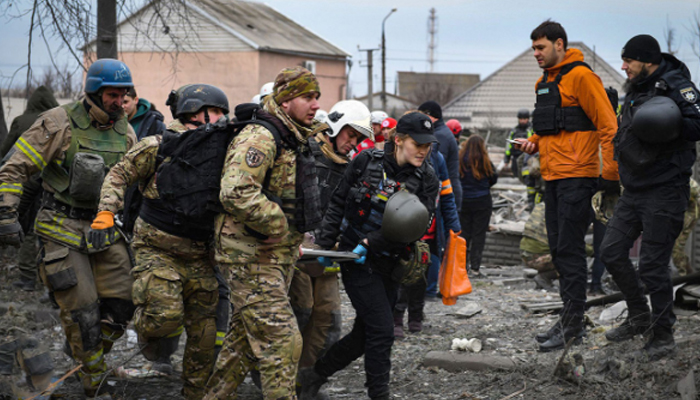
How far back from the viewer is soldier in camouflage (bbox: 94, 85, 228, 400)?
13.7 feet

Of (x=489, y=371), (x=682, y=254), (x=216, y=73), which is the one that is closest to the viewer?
(x=489, y=371)

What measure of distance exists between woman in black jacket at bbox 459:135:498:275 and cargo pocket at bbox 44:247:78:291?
6496mm

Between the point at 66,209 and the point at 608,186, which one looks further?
the point at 608,186

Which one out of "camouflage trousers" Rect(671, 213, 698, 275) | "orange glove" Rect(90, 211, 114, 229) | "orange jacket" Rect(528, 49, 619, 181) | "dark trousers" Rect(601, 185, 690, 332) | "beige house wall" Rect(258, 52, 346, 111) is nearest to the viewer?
"orange glove" Rect(90, 211, 114, 229)

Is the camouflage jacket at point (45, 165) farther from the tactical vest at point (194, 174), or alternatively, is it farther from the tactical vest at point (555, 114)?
the tactical vest at point (555, 114)

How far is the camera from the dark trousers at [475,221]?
10.1 meters

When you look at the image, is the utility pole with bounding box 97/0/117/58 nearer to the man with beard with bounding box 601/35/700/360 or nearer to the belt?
the belt

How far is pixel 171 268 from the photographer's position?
4.27 meters

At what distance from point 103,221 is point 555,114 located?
343 cm

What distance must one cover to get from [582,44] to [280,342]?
37113mm

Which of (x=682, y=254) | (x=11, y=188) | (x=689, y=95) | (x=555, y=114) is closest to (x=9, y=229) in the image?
(x=11, y=188)

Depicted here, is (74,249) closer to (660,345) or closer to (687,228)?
(660,345)

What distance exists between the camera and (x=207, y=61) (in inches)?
1379

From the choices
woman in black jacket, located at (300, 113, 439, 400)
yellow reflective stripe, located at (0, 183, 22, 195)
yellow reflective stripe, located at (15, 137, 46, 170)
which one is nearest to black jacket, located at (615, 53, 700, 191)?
woman in black jacket, located at (300, 113, 439, 400)
